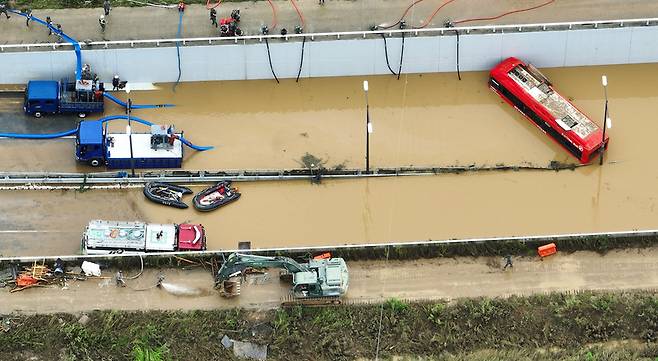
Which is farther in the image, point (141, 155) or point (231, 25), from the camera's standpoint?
point (231, 25)

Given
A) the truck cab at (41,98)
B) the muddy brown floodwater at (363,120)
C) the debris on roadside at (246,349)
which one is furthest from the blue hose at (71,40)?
the debris on roadside at (246,349)

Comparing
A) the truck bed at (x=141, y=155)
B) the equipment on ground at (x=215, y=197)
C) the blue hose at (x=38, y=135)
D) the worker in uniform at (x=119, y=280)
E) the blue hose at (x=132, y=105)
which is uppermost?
the blue hose at (x=132, y=105)

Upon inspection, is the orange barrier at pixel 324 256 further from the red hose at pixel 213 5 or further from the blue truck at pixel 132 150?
the red hose at pixel 213 5

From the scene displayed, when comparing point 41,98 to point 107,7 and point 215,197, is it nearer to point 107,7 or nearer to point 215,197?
point 107,7

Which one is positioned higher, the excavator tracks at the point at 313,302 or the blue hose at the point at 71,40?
the blue hose at the point at 71,40

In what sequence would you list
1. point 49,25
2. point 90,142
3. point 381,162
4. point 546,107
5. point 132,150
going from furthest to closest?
point 49,25 → point 546,107 → point 381,162 → point 132,150 → point 90,142

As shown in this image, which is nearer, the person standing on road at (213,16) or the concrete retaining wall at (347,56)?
the concrete retaining wall at (347,56)

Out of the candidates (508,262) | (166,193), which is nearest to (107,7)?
(166,193)

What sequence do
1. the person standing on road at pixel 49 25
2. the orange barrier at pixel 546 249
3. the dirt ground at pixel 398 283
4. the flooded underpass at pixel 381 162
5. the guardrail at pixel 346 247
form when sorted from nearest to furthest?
the dirt ground at pixel 398 283 < the guardrail at pixel 346 247 < the orange barrier at pixel 546 249 < the flooded underpass at pixel 381 162 < the person standing on road at pixel 49 25
